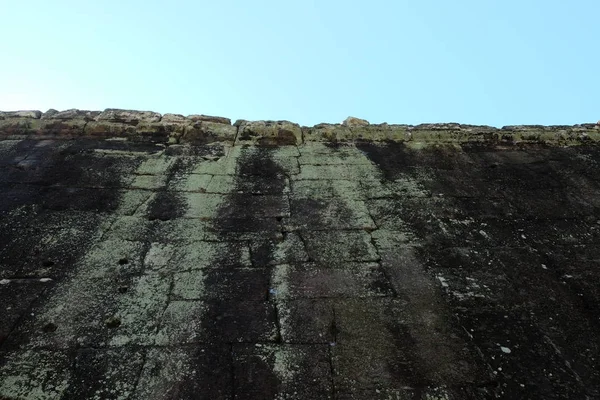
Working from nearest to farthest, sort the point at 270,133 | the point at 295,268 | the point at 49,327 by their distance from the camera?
the point at 49,327, the point at 295,268, the point at 270,133

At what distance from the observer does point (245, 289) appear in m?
2.64

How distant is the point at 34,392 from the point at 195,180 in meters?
2.18

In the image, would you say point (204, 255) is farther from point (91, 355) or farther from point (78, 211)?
point (78, 211)

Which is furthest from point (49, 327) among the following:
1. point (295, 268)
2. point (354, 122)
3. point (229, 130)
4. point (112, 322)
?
point (354, 122)

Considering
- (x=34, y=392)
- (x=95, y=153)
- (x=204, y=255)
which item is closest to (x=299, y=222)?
(x=204, y=255)

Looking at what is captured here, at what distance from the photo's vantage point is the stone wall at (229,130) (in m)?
4.61

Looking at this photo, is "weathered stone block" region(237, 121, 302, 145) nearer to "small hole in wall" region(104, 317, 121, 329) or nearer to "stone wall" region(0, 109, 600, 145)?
"stone wall" region(0, 109, 600, 145)

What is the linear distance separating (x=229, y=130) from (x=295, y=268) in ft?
7.63

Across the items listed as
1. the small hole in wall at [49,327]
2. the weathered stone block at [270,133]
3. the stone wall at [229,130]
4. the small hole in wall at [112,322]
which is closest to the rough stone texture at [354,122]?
the stone wall at [229,130]

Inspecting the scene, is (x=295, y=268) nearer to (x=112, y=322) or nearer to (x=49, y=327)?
(x=112, y=322)

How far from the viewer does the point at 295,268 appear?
111 inches

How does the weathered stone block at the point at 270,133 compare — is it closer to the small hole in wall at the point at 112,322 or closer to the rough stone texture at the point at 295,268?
the rough stone texture at the point at 295,268

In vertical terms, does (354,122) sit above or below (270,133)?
above

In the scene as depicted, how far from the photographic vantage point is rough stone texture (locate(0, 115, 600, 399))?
6.97 feet
